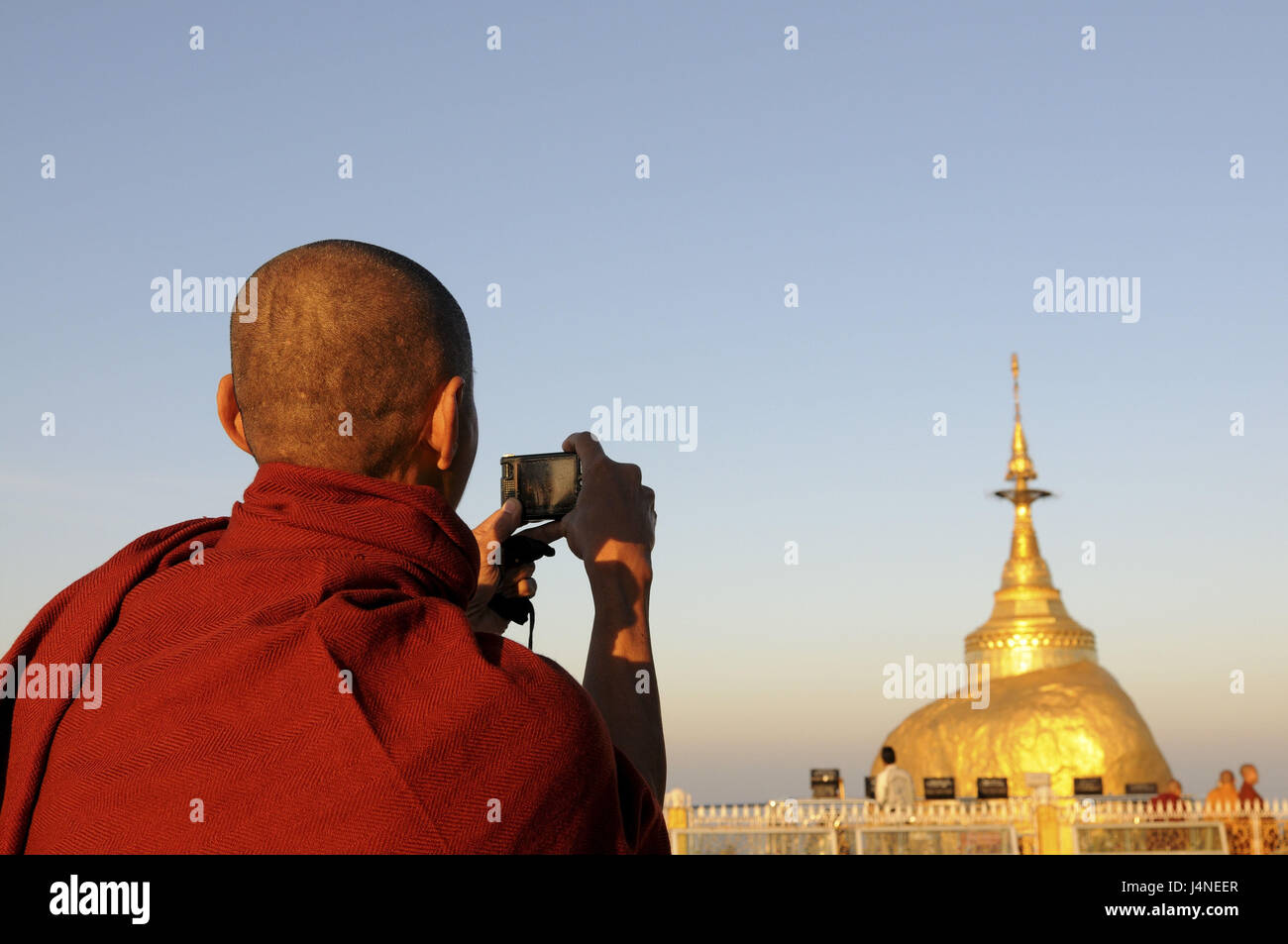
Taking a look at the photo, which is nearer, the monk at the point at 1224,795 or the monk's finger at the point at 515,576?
the monk's finger at the point at 515,576

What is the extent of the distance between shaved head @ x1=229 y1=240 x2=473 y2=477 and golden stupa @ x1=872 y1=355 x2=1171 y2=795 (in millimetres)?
26364

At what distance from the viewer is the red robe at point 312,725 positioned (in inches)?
62.4

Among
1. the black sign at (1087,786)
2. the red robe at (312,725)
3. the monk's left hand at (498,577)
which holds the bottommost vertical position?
the black sign at (1087,786)

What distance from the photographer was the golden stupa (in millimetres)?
27688

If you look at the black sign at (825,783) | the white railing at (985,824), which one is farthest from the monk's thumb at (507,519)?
the black sign at (825,783)

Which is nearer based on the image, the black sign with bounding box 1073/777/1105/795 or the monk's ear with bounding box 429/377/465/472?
the monk's ear with bounding box 429/377/465/472

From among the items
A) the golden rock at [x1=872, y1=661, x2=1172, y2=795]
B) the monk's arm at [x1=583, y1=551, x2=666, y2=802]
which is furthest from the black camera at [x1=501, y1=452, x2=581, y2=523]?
the golden rock at [x1=872, y1=661, x2=1172, y2=795]

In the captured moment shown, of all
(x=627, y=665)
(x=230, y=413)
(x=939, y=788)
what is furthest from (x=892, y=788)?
(x=230, y=413)

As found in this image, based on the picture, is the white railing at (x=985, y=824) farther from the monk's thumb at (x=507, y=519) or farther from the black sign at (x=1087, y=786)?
the monk's thumb at (x=507, y=519)

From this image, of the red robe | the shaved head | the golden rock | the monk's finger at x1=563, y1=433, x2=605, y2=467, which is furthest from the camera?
the golden rock

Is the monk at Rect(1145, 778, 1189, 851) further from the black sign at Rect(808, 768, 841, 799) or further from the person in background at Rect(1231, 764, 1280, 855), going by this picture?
the black sign at Rect(808, 768, 841, 799)

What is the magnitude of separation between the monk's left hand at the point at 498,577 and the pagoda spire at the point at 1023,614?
30.6 metres

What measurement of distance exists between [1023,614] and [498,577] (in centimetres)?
3133

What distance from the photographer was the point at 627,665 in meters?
2.05
